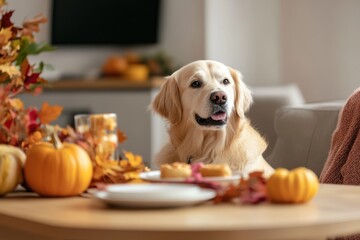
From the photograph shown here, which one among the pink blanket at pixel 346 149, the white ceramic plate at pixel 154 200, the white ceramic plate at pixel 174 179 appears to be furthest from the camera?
the pink blanket at pixel 346 149

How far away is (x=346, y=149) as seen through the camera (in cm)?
260

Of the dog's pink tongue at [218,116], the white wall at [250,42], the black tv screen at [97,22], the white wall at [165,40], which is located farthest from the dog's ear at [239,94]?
the black tv screen at [97,22]

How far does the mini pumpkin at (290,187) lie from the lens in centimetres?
157

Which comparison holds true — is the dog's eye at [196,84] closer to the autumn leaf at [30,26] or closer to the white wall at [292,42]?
the autumn leaf at [30,26]

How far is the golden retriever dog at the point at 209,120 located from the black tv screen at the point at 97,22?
3660mm

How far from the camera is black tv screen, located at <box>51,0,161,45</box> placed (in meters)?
6.51

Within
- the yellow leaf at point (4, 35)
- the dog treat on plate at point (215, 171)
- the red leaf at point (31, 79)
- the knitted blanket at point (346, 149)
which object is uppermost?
the yellow leaf at point (4, 35)

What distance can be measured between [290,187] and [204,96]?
120cm

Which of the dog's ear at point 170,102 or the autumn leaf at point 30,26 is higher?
the autumn leaf at point 30,26

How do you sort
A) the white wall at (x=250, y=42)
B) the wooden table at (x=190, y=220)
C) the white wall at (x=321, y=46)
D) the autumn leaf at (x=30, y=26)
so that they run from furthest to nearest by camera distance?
the white wall at (x=250, y=42), the white wall at (x=321, y=46), the autumn leaf at (x=30, y=26), the wooden table at (x=190, y=220)

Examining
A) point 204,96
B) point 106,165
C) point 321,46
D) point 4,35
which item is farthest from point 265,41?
point 106,165

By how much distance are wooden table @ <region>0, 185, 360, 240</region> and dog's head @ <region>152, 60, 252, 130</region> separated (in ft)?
3.50

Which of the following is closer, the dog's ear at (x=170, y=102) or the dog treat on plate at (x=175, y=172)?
the dog treat on plate at (x=175, y=172)

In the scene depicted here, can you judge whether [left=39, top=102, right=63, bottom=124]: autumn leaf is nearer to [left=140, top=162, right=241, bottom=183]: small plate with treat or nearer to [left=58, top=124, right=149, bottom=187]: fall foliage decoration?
[left=58, top=124, right=149, bottom=187]: fall foliage decoration
